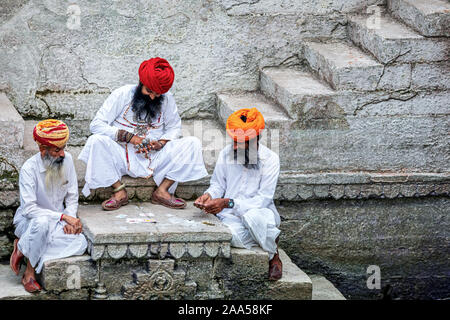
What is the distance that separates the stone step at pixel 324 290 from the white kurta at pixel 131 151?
132cm

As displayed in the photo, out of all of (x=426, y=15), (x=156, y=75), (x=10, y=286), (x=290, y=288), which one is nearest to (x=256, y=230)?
(x=290, y=288)

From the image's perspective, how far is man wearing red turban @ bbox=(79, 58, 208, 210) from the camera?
6414 millimetres

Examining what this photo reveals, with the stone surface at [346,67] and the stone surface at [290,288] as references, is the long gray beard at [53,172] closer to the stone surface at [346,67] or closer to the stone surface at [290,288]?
the stone surface at [290,288]

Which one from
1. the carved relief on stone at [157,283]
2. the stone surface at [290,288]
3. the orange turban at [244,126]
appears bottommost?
the stone surface at [290,288]

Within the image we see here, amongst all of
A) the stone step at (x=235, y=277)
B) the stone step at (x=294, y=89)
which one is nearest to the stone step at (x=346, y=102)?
the stone step at (x=294, y=89)

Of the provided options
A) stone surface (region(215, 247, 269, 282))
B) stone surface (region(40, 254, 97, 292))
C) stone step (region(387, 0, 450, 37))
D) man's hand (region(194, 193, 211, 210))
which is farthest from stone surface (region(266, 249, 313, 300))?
stone step (region(387, 0, 450, 37))

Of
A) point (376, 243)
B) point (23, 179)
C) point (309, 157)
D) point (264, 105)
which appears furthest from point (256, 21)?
point (23, 179)

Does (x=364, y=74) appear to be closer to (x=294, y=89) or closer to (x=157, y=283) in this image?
(x=294, y=89)

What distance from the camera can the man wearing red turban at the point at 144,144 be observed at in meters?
6.41

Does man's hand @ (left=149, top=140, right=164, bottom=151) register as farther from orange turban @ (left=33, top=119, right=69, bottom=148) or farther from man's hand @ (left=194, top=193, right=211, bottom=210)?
orange turban @ (left=33, top=119, right=69, bottom=148)

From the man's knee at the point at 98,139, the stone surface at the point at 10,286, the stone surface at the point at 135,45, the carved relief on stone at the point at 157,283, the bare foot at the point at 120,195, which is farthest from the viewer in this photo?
the stone surface at the point at 135,45

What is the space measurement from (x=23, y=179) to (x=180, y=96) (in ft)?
7.55

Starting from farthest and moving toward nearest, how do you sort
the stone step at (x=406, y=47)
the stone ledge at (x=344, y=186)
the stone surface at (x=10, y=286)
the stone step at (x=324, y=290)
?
the stone step at (x=406, y=47) < the stone ledge at (x=344, y=186) < the stone step at (x=324, y=290) < the stone surface at (x=10, y=286)

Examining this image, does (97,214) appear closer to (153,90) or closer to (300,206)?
(153,90)
